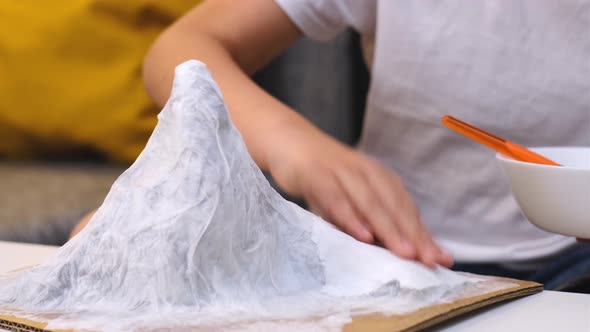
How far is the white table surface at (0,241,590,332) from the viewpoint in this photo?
33cm

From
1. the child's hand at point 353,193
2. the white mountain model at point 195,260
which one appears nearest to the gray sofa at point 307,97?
the child's hand at point 353,193

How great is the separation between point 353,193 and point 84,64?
0.77 meters

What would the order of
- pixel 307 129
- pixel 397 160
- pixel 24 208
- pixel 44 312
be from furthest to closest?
pixel 24 208 < pixel 397 160 < pixel 307 129 < pixel 44 312

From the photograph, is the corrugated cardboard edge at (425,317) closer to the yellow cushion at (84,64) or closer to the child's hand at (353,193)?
the child's hand at (353,193)

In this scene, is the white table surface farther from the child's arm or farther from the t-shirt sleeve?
the t-shirt sleeve

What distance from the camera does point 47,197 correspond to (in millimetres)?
968

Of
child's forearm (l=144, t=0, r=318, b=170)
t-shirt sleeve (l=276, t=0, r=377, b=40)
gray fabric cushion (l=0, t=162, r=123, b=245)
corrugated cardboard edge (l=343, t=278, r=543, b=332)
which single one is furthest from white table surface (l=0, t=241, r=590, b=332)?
gray fabric cushion (l=0, t=162, r=123, b=245)

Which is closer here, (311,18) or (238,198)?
(238,198)

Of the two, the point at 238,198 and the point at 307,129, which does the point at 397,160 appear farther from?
the point at 238,198

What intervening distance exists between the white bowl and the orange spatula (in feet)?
0.06

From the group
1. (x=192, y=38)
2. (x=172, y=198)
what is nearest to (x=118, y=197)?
(x=172, y=198)

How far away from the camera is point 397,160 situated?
2.56 feet

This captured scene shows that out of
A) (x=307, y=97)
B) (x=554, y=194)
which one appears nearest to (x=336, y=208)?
(x=554, y=194)

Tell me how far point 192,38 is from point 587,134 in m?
0.36
